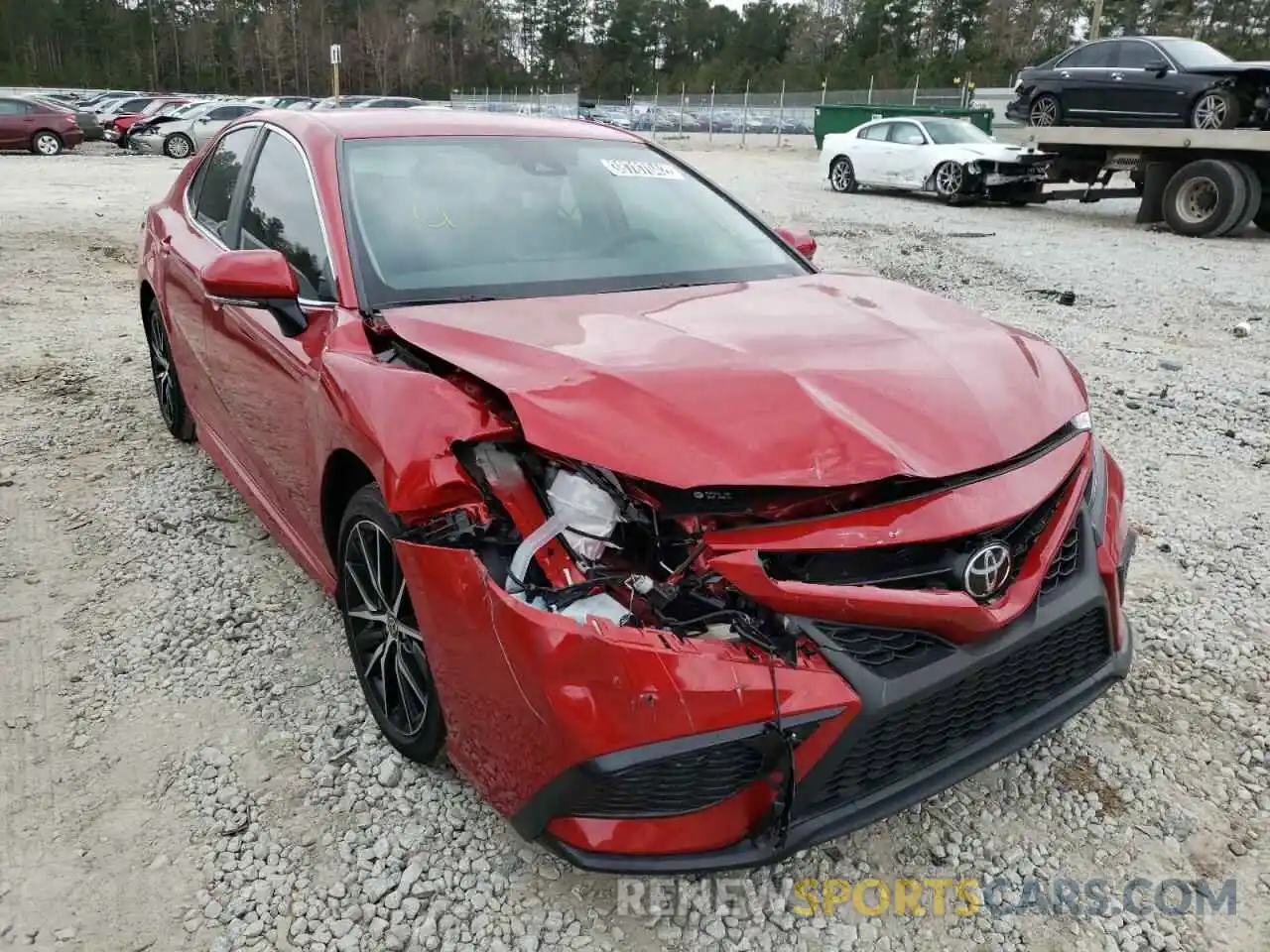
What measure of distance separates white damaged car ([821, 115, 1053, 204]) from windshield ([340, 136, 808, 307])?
12.7 meters

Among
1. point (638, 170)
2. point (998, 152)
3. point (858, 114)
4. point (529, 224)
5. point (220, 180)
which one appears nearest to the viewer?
point (529, 224)

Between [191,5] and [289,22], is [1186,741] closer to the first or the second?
[289,22]

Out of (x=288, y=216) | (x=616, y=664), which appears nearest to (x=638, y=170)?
(x=288, y=216)

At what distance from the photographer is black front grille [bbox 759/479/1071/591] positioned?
5.96 feet

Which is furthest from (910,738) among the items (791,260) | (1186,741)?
(791,260)

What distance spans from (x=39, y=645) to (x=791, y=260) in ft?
9.07

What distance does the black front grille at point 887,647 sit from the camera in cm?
178

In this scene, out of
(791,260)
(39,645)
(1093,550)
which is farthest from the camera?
(791,260)

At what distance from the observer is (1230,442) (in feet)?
15.8

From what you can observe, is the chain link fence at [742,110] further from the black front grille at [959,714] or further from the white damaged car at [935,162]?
the black front grille at [959,714]

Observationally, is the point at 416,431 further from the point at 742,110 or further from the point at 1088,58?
the point at 742,110

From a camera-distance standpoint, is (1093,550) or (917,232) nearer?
(1093,550)

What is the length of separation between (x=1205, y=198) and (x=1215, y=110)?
1.16 m

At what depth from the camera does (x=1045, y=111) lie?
14375mm
